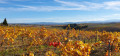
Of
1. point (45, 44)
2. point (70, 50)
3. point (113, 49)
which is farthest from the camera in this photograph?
point (45, 44)

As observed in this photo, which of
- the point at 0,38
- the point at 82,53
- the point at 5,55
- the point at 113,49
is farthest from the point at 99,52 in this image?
the point at 0,38

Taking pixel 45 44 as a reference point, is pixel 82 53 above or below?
above

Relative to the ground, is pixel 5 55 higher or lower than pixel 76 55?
lower

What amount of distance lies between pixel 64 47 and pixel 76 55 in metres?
0.53

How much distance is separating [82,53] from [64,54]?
66 cm

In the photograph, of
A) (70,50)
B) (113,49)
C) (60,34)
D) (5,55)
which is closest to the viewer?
(70,50)

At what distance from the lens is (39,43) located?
363 inches

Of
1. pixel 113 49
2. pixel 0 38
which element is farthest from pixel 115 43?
pixel 0 38

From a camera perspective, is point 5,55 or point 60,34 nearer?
point 5,55

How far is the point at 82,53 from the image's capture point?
3988 millimetres

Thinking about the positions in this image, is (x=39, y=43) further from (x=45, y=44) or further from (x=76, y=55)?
(x=76, y=55)

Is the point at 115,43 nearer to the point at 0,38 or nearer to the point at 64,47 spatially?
the point at 64,47

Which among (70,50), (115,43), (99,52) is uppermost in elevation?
(70,50)

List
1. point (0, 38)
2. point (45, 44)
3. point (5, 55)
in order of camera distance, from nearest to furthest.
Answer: point (5, 55)
point (0, 38)
point (45, 44)
